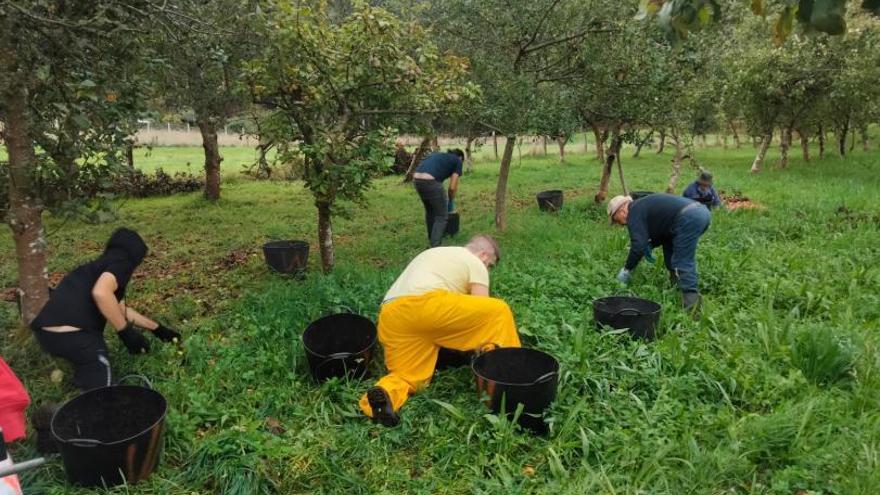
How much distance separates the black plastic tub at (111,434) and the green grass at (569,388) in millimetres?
94

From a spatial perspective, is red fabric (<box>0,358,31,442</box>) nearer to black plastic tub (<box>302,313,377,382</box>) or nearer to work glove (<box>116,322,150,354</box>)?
work glove (<box>116,322,150,354</box>)

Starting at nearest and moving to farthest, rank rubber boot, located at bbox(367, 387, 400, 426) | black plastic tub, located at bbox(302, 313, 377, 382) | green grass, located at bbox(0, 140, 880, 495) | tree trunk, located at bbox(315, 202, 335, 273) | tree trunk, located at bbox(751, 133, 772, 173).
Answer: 1. green grass, located at bbox(0, 140, 880, 495)
2. rubber boot, located at bbox(367, 387, 400, 426)
3. black plastic tub, located at bbox(302, 313, 377, 382)
4. tree trunk, located at bbox(315, 202, 335, 273)
5. tree trunk, located at bbox(751, 133, 772, 173)

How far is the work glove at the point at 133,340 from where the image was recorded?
389 centimetres

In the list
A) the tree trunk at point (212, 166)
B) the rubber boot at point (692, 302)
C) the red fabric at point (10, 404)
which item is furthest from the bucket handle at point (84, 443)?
the tree trunk at point (212, 166)

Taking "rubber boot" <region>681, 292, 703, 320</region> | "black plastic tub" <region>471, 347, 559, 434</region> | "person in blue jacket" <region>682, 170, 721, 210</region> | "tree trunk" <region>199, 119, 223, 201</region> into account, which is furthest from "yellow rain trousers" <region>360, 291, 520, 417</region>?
"tree trunk" <region>199, 119, 223, 201</region>

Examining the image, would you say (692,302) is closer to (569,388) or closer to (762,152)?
(569,388)

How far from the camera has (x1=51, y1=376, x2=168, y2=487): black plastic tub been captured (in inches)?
109

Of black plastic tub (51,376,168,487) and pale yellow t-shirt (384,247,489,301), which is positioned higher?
pale yellow t-shirt (384,247,489,301)

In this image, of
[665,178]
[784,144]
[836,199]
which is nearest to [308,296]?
[836,199]

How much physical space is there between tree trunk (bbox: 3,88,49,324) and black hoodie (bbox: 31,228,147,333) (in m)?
0.95

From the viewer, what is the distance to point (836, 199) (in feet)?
32.5

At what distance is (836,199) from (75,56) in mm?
11126

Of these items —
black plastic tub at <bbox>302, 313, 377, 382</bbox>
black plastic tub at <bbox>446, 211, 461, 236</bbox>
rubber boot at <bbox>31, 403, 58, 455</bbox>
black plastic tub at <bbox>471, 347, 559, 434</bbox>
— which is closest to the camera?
rubber boot at <bbox>31, 403, 58, 455</bbox>

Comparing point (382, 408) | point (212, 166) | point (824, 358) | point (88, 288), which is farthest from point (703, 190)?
point (212, 166)
